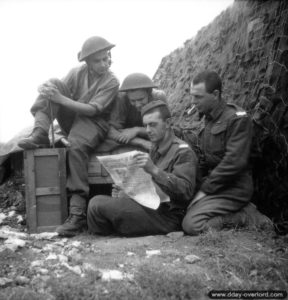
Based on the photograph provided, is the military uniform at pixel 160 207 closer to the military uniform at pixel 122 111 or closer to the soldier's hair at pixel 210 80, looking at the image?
the soldier's hair at pixel 210 80

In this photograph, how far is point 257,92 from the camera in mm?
5461

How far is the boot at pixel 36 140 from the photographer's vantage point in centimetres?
488

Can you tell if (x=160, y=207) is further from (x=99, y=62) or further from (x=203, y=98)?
(x=99, y=62)

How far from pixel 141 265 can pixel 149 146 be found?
6.60 ft

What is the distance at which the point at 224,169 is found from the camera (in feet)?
14.7

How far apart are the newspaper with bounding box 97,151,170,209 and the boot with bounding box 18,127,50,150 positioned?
45.0 inches

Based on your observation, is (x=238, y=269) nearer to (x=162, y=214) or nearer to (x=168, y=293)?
(x=168, y=293)

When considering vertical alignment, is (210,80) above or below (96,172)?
above

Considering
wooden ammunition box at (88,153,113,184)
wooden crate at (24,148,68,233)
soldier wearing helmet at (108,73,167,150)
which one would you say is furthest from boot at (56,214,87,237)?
soldier wearing helmet at (108,73,167,150)

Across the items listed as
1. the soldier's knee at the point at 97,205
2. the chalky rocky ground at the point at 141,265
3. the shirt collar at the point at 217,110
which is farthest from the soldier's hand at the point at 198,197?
the soldier's knee at the point at 97,205

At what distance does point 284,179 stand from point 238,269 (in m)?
2.07

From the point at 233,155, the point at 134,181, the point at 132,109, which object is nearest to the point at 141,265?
the point at 134,181

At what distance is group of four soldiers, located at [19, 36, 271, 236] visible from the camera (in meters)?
4.47

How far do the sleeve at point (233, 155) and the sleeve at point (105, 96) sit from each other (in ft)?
5.24
